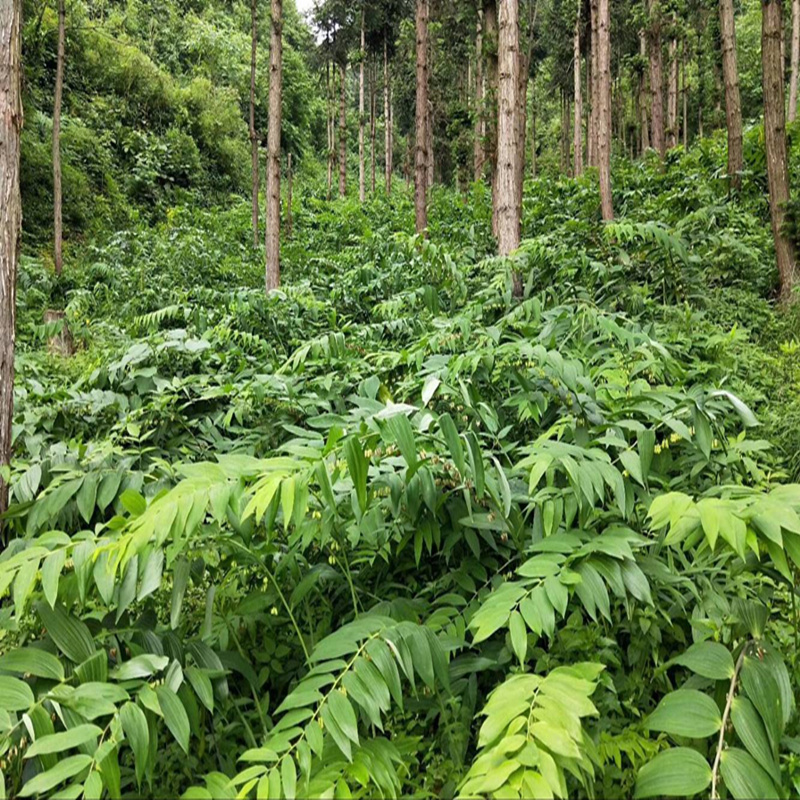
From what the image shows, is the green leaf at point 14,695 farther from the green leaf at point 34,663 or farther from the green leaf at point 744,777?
the green leaf at point 744,777

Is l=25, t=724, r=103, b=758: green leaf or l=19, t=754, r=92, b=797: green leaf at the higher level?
l=25, t=724, r=103, b=758: green leaf

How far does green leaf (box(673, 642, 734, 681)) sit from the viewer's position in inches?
64.0

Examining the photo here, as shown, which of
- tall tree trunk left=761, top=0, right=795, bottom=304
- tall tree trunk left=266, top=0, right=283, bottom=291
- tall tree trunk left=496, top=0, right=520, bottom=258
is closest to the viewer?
tall tree trunk left=496, top=0, right=520, bottom=258

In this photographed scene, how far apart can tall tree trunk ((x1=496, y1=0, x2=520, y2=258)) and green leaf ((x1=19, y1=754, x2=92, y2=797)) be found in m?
5.98

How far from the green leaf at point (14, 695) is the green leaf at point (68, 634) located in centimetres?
14


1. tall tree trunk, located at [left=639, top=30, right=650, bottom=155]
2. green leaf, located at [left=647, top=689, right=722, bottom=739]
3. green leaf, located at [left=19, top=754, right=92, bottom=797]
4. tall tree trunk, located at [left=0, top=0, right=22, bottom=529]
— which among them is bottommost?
green leaf, located at [left=19, top=754, right=92, bottom=797]

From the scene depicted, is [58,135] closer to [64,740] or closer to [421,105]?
[421,105]

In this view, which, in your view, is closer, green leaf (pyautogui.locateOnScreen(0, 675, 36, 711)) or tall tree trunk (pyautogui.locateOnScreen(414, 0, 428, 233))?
green leaf (pyautogui.locateOnScreen(0, 675, 36, 711))

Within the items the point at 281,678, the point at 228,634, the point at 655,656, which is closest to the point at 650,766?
the point at 655,656

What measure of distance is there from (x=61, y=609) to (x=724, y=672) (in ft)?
6.59

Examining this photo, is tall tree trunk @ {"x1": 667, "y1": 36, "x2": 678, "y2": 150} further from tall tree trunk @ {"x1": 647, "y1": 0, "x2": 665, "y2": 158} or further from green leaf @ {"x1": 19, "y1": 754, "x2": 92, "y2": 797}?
green leaf @ {"x1": 19, "y1": 754, "x2": 92, "y2": 797}

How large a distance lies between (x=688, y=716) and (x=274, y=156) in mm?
11077

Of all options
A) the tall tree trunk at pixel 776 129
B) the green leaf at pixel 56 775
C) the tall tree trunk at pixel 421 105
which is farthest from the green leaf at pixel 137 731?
the tall tree trunk at pixel 421 105

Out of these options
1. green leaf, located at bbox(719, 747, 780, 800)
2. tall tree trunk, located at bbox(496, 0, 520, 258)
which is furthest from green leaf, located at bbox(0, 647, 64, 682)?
tall tree trunk, located at bbox(496, 0, 520, 258)
